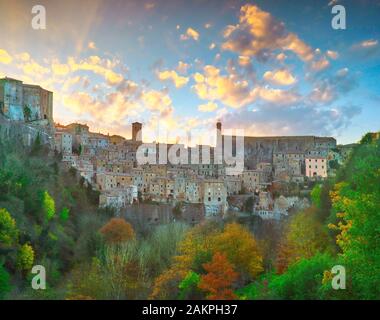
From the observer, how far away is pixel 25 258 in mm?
9242

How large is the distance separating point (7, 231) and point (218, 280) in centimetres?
465

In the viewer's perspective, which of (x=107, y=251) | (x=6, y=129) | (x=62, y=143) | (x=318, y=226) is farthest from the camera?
(x=62, y=143)

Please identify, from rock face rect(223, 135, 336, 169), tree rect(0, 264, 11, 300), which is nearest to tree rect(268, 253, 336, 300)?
tree rect(0, 264, 11, 300)

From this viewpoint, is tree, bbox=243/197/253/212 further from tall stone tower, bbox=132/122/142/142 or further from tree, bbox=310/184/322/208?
tall stone tower, bbox=132/122/142/142

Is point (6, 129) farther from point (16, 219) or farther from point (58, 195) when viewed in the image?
point (16, 219)

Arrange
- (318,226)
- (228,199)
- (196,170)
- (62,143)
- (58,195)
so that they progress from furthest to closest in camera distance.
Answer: (196,170)
(62,143)
(228,199)
(58,195)
(318,226)

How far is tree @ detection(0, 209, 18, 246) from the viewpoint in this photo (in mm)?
8938

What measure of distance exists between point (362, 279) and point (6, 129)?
1384 cm

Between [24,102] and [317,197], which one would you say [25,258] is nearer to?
[317,197]

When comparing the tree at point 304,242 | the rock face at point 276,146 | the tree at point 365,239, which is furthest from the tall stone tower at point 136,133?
the tree at point 365,239

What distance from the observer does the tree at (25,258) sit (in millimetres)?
9102
